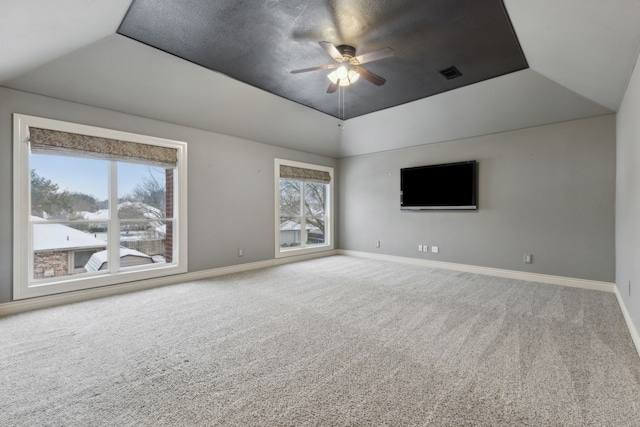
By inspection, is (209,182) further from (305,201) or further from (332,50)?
(332,50)

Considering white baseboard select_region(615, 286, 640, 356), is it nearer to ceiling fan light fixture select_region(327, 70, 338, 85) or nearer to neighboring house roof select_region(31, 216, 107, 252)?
ceiling fan light fixture select_region(327, 70, 338, 85)

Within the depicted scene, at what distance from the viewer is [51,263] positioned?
365 cm

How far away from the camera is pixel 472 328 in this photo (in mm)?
2852

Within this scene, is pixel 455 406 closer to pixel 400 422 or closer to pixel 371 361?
pixel 400 422

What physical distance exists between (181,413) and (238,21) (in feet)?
10.4

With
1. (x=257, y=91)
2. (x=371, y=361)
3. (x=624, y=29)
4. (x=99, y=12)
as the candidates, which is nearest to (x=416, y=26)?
(x=624, y=29)

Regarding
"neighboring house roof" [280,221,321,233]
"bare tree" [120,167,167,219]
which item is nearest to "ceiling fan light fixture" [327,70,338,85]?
"bare tree" [120,167,167,219]

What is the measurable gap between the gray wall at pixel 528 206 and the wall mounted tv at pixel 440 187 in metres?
0.15

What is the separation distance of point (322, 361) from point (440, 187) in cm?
441

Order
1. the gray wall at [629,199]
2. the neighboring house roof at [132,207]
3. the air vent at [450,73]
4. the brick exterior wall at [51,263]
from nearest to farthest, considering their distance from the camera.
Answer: the gray wall at [629,199] < the brick exterior wall at [51,263] < the air vent at [450,73] < the neighboring house roof at [132,207]

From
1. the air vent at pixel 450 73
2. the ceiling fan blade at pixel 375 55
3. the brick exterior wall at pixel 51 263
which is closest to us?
the ceiling fan blade at pixel 375 55

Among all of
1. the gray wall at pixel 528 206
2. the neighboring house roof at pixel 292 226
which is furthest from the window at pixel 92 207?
the gray wall at pixel 528 206

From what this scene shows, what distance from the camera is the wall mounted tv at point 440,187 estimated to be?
527cm

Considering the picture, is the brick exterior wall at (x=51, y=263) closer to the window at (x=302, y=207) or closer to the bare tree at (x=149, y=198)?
the bare tree at (x=149, y=198)
